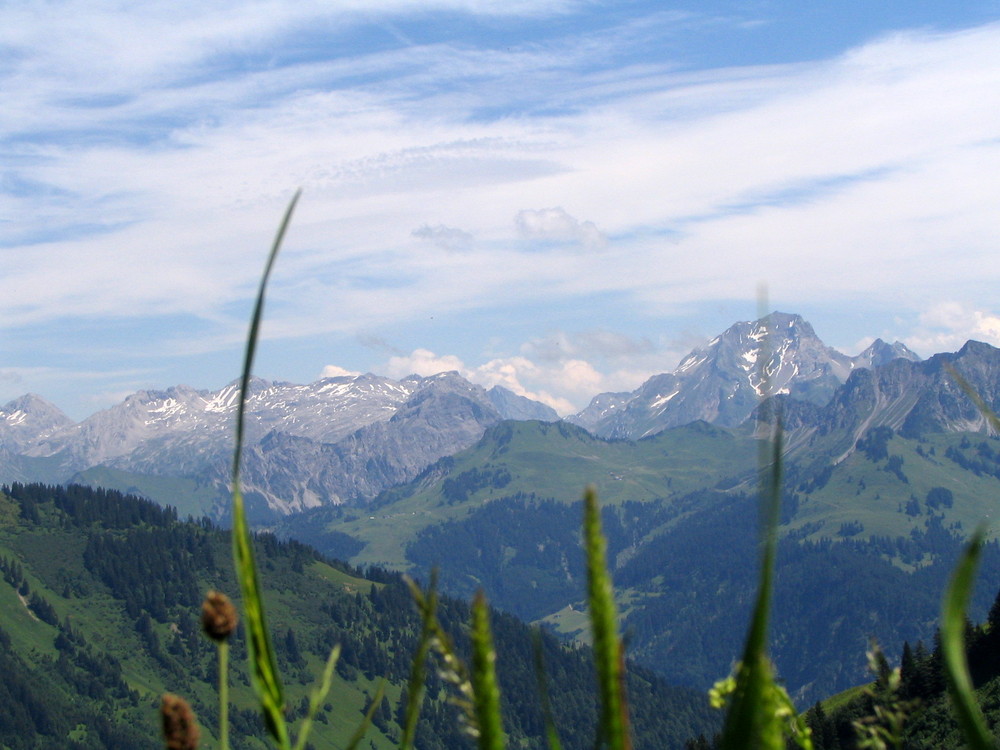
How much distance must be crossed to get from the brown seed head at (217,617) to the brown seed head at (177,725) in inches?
6.7

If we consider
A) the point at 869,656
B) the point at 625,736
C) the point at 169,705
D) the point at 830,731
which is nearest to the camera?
the point at 625,736

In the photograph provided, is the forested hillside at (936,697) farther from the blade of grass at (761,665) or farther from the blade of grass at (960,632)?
the blade of grass at (960,632)

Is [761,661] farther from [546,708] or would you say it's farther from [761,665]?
[546,708]

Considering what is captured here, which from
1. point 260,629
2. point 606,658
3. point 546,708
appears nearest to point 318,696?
point 260,629

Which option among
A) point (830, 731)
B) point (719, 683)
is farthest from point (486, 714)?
point (830, 731)

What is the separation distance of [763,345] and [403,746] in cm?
137

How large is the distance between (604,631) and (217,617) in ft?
3.23

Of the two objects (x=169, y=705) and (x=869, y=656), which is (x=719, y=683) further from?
(x=169, y=705)

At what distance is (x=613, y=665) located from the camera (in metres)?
2.02

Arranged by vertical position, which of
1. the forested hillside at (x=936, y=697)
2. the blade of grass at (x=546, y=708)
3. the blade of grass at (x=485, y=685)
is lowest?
the forested hillside at (x=936, y=697)

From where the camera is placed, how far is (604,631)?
6.42 ft

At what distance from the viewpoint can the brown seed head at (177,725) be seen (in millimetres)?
2324

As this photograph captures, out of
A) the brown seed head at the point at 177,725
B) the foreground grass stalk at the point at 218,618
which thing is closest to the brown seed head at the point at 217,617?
the foreground grass stalk at the point at 218,618

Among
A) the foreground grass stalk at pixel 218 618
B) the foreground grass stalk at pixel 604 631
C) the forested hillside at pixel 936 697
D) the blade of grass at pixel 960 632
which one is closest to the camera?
the blade of grass at pixel 960 632
